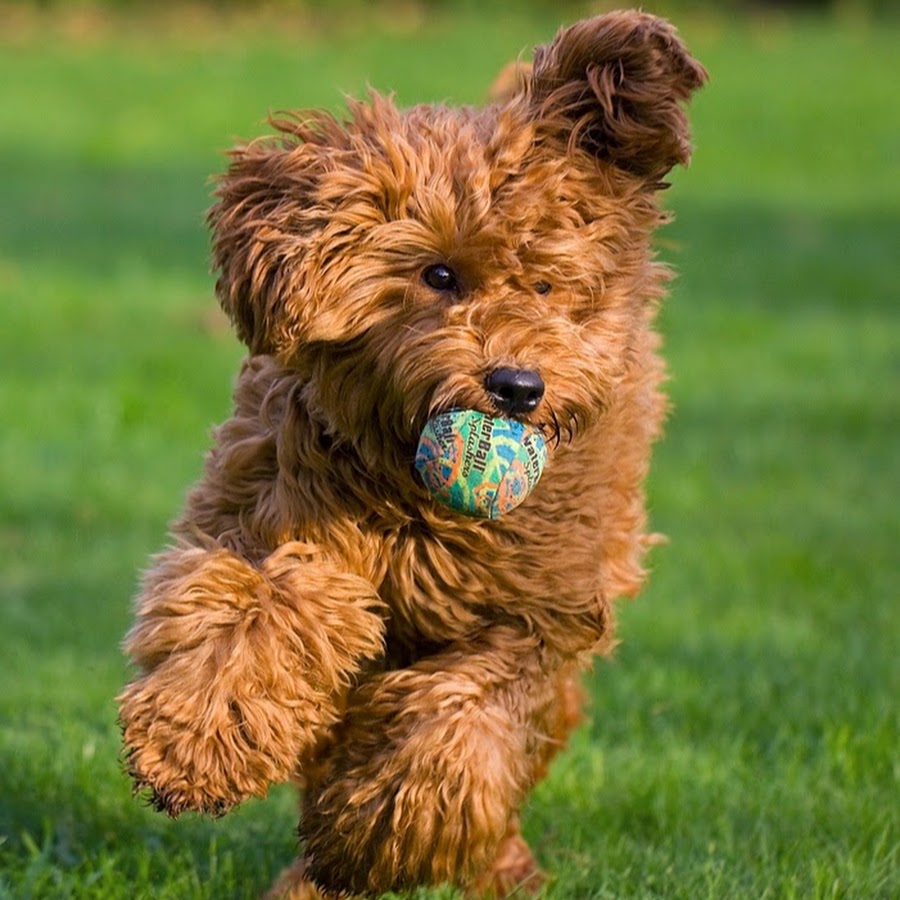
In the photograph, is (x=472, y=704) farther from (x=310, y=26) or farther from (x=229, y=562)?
(x=310, y=26)

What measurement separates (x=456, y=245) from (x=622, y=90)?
59 cm

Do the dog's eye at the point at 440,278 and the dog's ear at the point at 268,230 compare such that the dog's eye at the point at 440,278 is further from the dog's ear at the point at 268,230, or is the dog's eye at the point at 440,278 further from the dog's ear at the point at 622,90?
the dog's ear at the point at 622,90

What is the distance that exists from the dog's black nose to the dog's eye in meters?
0.32

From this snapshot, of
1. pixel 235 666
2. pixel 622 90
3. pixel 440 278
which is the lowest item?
pixel 235 666

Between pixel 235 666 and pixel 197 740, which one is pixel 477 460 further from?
pixel 197 740

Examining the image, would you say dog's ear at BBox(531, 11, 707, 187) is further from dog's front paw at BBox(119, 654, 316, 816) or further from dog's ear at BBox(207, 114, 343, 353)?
dog's front paw at BBox(119, 654, 316, 816)

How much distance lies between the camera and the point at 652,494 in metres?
10.3

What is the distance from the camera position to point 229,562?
425 centimetres

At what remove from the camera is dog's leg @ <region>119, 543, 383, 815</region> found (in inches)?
159

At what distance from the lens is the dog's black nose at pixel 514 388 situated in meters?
4.03

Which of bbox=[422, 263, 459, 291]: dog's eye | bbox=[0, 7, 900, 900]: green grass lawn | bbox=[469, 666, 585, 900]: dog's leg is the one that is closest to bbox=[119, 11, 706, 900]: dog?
bbox=[422, 263, 459, 291]: dog's eye

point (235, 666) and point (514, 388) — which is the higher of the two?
point (514, 388)

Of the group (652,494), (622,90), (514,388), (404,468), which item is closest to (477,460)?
(514,388)

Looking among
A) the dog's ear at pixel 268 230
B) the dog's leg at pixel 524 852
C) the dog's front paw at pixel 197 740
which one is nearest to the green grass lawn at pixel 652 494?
the dog's leg at pixel 524 852
